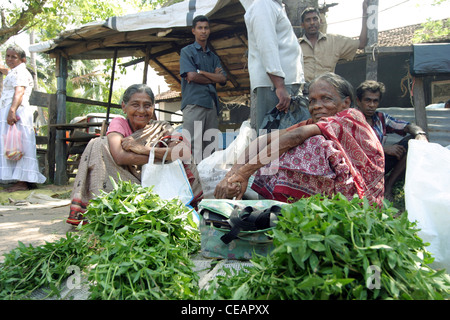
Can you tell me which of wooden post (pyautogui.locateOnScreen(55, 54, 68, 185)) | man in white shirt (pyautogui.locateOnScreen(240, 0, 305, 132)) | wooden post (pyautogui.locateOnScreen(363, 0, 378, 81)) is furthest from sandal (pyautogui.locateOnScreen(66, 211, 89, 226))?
wooden post (pyautogui.locateOnScreen(55, 54, 68, 185))

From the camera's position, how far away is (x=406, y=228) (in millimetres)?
1397

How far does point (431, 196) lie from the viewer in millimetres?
1991

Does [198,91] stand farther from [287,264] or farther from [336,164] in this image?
[287,264]

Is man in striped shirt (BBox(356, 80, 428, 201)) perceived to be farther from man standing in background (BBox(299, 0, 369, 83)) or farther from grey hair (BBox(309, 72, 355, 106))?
grey hair (BBox(309, 72, 355, 106))

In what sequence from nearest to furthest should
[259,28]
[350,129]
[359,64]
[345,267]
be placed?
[345,267] → [350,129] → [259,28] → [359,64]

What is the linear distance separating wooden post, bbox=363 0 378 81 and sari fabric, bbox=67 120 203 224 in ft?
8.65

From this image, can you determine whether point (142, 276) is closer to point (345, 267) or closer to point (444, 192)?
point (345, 267)

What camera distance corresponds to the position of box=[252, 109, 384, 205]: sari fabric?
2219 millimetres

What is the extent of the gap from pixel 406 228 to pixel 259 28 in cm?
263

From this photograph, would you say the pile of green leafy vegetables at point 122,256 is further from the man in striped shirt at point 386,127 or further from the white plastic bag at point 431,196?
the man in striped shirt at point 386,127

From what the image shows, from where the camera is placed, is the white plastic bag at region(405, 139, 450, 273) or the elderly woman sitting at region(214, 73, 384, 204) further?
the elderly woman sitting at region(214, 73, 384, 204)

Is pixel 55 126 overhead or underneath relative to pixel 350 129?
overhead

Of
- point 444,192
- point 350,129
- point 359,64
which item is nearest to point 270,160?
point 350,129

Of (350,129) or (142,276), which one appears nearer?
(142,276)
